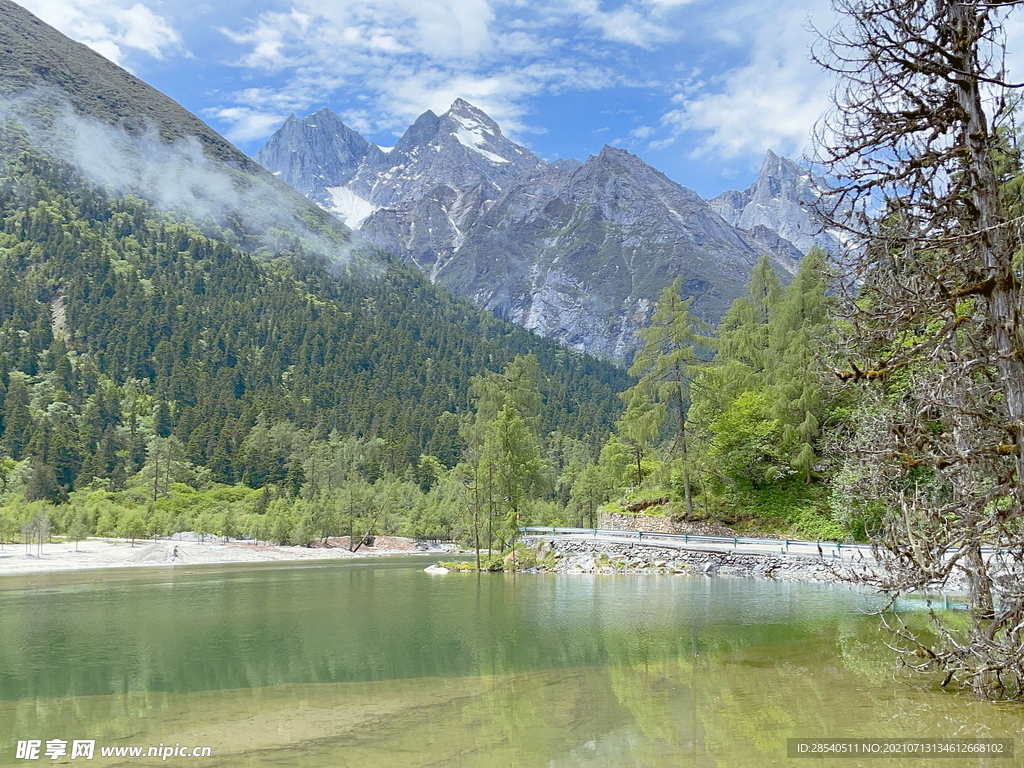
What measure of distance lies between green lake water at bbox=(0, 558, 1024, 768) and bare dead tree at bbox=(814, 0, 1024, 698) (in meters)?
2.34

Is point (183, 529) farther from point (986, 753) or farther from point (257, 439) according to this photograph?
point (986, 753)

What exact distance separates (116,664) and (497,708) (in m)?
10.7

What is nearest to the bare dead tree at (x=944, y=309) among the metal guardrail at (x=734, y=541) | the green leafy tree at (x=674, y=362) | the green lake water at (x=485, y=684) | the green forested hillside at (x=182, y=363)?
the green lake water at (x=485, y=684)

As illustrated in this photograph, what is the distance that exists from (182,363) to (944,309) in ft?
523

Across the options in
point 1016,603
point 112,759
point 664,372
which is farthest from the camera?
point 664,372

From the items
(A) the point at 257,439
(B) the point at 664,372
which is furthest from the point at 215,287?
(B) the point at 664,372

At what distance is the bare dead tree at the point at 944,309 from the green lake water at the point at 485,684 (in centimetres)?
234

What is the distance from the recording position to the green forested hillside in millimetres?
117688

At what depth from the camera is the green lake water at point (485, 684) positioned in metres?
9.43

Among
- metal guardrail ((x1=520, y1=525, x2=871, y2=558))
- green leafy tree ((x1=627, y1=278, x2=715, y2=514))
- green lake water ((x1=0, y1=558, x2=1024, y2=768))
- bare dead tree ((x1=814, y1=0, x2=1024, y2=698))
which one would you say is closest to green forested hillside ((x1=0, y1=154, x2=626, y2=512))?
metal guardrail ((x1=520, y1=525, x2=871, y2=558))

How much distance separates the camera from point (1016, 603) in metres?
8.20

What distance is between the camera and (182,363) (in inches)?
5817

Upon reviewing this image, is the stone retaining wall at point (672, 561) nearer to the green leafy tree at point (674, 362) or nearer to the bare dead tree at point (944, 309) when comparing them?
the green leafy tree at point (674, 362)

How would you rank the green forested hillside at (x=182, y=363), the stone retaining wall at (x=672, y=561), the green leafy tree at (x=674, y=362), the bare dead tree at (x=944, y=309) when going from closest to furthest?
1. the bare dead tree at (x=944, y=309)
2. the stone retaining wall at (x=672, y=561)
3. the green leafy tree at (x=674, y=362)
4. the green forested hillside at (x=182, y=363)
